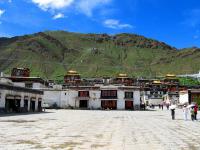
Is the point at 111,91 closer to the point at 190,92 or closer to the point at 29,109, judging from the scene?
the point at 190,92

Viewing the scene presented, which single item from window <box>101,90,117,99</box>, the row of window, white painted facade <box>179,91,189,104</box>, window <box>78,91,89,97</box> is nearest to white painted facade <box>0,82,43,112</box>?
window <box>78,91,89,97</box>

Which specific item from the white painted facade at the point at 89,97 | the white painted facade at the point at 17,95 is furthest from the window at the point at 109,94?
the white painted facade at the point at 17,95

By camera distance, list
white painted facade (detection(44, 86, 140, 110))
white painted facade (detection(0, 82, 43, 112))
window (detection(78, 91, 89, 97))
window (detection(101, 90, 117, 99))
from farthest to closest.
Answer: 1. window (detection(78, 91, 89, 97))
2. window (detection(101, 90, 117, 99))
3. white painted facade (detection(44, 86, 140, 110))
4. white painted facade (detection(0, 82, 43, 112))

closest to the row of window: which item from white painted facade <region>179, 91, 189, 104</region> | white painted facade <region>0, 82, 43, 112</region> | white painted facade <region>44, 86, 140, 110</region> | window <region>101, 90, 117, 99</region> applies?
window <region>101, 90, 117, 99</region>

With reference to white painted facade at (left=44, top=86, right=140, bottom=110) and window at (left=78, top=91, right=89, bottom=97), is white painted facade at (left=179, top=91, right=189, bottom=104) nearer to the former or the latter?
white painted facade at (left=44, top=86, right=140, bottom=110)

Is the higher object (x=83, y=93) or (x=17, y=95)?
(x=83, y=93)

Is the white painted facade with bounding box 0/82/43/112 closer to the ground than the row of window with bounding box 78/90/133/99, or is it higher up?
closer to the ground

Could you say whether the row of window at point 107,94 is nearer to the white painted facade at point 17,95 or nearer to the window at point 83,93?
the window at point 83,93

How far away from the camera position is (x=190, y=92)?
90875 millimetres

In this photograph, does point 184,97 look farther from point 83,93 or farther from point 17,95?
point 17,95

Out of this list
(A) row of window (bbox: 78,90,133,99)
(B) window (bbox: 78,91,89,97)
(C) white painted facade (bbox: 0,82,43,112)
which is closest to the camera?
(C) white painted facade (bbox: 0,82,43,112)

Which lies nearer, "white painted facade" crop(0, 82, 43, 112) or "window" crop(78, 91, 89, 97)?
"white painted facade" crop(0, 82, 43, 112)

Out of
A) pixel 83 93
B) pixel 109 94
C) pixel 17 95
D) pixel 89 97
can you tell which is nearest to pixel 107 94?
pixel 109 94

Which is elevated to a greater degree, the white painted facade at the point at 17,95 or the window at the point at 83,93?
the window at the point at 83,93
